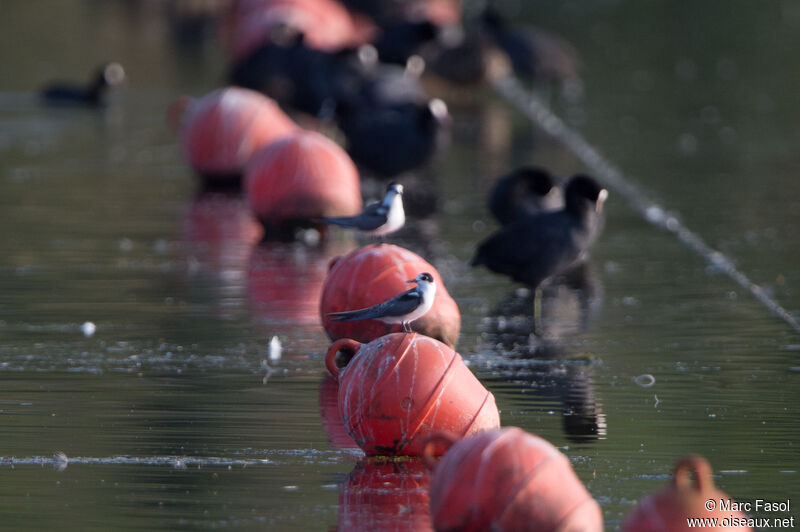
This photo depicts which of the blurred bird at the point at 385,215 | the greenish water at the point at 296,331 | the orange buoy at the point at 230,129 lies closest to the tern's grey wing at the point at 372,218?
the blurred bird at the point at 385,215

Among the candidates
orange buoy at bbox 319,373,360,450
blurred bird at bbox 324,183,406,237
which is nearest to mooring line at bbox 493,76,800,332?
blurred bird at bbox 324,183,406,237

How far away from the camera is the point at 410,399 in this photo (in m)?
8.42

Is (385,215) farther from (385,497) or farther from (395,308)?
(385,497)

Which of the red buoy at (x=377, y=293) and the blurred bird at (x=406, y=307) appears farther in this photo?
the red buoy at (x=377, y=293)

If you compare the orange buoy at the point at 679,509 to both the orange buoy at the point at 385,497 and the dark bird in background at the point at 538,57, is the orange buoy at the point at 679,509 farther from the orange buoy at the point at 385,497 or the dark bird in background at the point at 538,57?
the dark bird in background at the point at 538,57

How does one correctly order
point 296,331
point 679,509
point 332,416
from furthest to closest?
point 296,331
point 332,416
point 679,509

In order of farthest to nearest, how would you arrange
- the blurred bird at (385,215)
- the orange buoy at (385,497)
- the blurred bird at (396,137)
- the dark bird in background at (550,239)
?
the blurred bird at (396,137) → the dark bird in background at (550,239) → the blurred bird at (385,215) → the orange buoy at (385,497)

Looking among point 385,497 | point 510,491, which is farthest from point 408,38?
point 510,491

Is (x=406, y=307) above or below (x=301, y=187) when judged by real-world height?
above

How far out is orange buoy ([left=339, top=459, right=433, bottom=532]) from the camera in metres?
7.38

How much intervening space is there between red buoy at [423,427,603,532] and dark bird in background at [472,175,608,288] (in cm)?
591

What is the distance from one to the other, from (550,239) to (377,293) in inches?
84.6

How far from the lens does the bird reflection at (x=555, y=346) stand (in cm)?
968

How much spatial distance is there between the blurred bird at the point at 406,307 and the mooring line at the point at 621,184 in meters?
3.40
